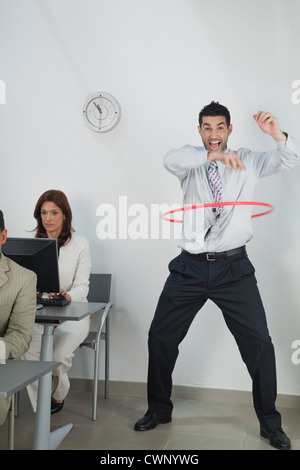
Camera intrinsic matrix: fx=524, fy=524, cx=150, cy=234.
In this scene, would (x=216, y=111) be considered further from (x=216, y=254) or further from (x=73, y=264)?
(x=73, y=264)

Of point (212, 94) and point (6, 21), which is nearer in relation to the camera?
point (212, 94)

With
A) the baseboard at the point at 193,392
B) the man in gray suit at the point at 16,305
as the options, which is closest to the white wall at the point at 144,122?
the baseboard at the point at 193,392

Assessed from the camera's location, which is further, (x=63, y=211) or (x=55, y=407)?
(x=63, y=211)

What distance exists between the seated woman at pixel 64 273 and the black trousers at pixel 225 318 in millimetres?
567

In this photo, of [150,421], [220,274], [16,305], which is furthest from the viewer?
[150,421]

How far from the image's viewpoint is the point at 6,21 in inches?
165

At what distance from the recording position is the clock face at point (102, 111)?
3951 mm

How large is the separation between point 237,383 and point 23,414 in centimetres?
153

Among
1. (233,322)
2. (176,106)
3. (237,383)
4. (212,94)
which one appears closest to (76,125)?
(176,106)

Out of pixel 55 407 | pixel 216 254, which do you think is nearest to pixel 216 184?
pixel 216 254

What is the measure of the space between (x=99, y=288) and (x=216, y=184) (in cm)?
129

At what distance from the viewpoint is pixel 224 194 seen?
3.21 metres

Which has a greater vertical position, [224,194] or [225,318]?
[224,194]

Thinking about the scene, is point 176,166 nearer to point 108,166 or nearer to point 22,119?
point 108,166
